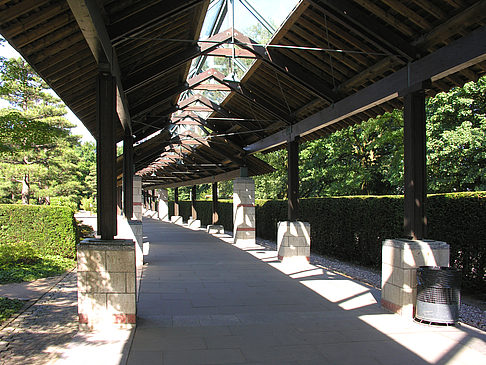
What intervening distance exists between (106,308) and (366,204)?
8271mm

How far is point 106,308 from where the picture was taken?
5484mm

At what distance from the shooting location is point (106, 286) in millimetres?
5504

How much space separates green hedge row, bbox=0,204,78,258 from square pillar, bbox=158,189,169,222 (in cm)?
2496

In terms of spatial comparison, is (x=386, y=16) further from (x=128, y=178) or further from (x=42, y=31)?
(x=128, y=178)

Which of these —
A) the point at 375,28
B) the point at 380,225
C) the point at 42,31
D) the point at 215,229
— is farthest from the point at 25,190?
the point at 375,28

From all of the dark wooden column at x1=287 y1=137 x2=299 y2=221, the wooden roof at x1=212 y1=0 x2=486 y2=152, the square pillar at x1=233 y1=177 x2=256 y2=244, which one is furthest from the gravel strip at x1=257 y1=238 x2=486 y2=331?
the wooden roof at x1=212 y1=0 x2=486 y2=152

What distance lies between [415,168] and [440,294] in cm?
184

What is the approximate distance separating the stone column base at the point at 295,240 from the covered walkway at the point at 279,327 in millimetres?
1635

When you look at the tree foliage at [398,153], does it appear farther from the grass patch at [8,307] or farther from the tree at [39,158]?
the tree at [39,158]

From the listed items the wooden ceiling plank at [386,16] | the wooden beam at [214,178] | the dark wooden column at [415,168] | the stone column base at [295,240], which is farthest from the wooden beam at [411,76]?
the wooden beam at [214,178]

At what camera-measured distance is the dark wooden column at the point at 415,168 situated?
628 centimetres

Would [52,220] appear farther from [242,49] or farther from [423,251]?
[423,251]

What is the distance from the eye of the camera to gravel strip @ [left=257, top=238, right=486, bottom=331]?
6.44 meters

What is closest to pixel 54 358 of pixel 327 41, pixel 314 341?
pixel 314 341
